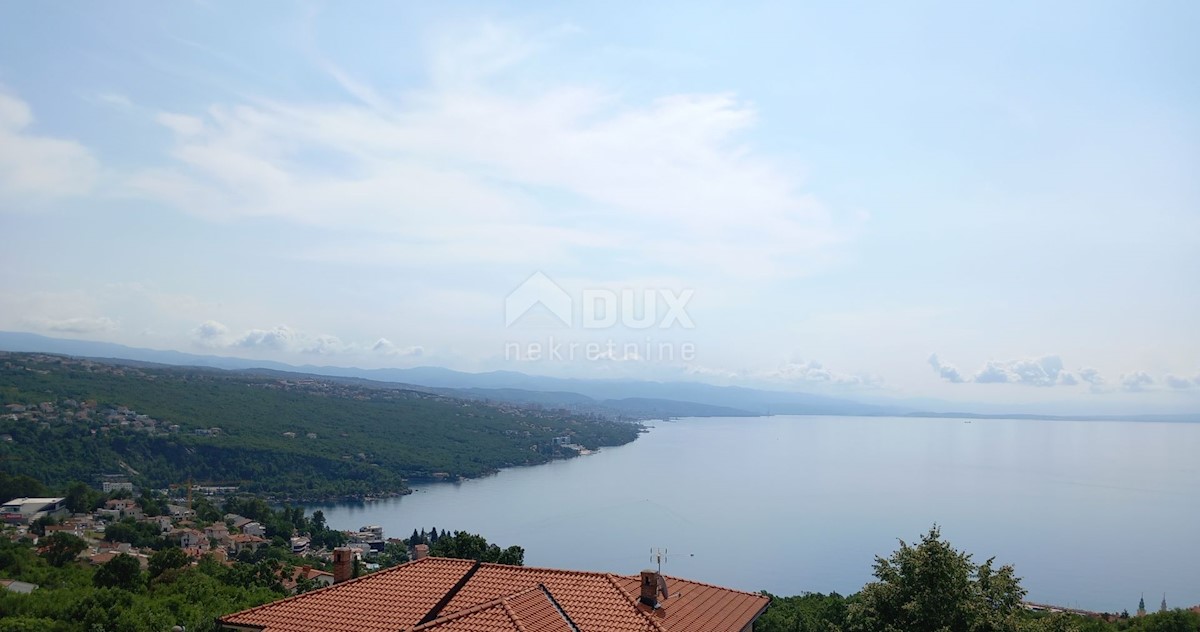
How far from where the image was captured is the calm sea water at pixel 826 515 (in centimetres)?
3259

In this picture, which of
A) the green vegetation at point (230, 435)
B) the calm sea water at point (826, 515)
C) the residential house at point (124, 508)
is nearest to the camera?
the residential house at point (124, 508)

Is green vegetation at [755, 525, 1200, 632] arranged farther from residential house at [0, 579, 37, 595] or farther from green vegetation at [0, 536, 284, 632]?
residential house at [0, 579, 37, 595]

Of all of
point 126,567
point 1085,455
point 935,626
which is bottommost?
point 1085,455

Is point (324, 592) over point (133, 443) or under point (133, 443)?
over

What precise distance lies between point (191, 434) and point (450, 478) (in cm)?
1881

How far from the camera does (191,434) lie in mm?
51250

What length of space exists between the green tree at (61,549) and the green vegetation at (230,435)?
15586 millimetres

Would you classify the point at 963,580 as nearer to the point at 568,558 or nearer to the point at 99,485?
the point at 568,558

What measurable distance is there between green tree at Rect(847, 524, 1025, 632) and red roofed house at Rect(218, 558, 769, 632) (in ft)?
4.72

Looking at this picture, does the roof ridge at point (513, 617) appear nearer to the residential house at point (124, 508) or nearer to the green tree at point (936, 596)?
the green tree at point (936, 596)

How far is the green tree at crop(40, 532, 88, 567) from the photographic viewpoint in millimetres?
20234

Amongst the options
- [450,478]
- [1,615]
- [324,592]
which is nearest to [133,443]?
[450,478]

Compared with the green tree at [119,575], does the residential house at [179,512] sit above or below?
below

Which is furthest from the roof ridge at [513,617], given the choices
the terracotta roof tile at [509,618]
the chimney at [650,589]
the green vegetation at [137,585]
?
the green vegetation at [137,585]
